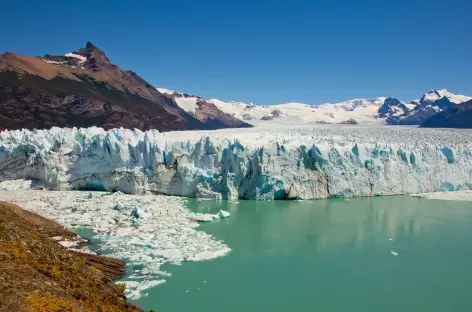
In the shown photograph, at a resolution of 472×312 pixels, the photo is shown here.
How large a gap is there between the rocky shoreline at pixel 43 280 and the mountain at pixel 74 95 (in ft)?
129

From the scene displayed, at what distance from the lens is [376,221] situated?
41.0ft

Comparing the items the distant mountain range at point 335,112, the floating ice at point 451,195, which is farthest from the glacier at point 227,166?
the distant mountain range at point 335,112

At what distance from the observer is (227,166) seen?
51.4 ft

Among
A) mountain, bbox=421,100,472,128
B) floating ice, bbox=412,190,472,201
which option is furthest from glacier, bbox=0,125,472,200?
mountain, bbox=421,100,472,128

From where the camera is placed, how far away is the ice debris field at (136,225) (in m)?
8.49

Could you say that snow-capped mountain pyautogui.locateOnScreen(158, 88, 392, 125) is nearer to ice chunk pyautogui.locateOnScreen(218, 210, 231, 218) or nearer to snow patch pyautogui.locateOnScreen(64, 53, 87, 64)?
snow patch pyautogui.locateOnScreen(64, 53, 87, 64)

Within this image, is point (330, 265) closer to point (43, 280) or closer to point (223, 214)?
point (223, 214)

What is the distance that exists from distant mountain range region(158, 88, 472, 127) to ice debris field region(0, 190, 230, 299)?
195 ft

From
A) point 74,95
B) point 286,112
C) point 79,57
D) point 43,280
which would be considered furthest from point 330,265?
point 286,112

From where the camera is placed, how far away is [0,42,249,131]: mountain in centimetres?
4378

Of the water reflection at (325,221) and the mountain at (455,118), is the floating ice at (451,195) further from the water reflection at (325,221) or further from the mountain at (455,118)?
the mountain at (455,118)

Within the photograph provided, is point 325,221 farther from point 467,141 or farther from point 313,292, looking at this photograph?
point 467,141

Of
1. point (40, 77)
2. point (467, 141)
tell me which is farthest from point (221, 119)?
point (467, 141)

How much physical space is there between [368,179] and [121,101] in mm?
49692
